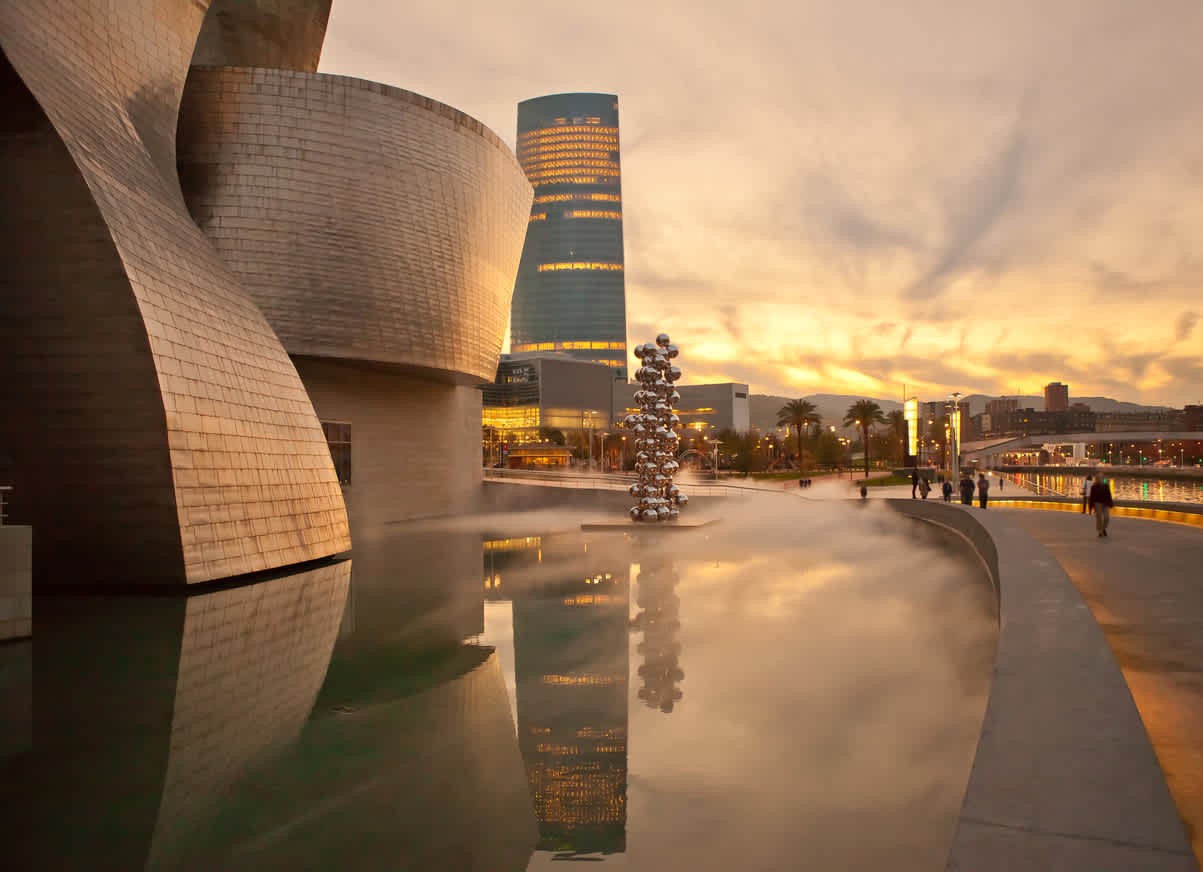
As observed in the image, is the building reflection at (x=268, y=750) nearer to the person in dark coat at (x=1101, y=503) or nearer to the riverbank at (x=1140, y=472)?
the person in dark coat at (x=1101, y=503)

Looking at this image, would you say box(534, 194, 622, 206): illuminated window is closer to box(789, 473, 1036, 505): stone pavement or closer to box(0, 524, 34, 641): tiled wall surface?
box(789, 473, 1036, 505): stone pavement

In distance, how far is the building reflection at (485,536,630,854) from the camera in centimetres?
488

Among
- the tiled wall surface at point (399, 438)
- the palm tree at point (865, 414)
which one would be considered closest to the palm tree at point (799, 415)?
the palm tree at point (865, 414)

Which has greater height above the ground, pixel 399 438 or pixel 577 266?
pixel 577 266

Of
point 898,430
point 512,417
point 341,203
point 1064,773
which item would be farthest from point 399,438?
point 512,417

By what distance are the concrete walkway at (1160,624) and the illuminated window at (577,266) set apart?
173 metres

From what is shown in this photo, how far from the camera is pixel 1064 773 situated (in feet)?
10.7

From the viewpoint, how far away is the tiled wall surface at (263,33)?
26250 mm

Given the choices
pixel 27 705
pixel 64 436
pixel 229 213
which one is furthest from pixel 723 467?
pixel 27 705

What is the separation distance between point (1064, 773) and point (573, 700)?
15.5ft

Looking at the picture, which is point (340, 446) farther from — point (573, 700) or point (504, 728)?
point (504, 728)

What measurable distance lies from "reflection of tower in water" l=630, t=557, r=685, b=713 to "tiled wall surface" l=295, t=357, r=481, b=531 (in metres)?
14.3

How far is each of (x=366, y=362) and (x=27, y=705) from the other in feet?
69.9

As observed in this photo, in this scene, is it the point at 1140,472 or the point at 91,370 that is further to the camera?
the point at 1140,472
